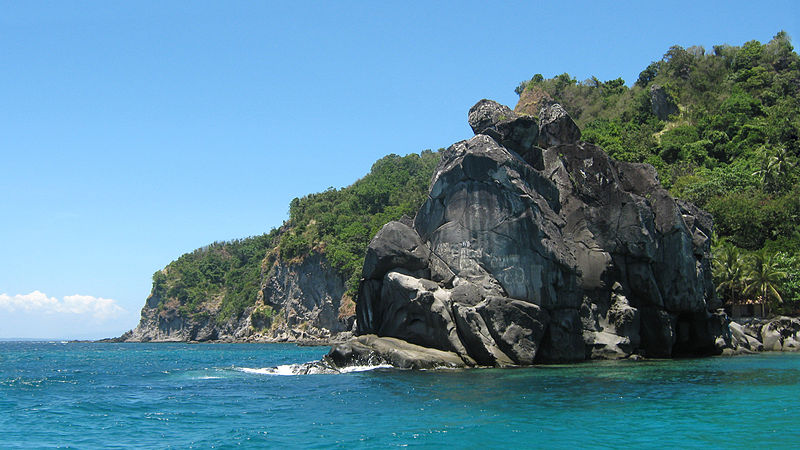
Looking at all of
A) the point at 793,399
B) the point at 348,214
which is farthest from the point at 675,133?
the point at 793,399

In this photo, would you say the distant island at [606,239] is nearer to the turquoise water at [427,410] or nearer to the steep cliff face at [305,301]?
the steep cliff face at [305,301]

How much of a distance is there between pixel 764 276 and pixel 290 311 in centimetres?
6121

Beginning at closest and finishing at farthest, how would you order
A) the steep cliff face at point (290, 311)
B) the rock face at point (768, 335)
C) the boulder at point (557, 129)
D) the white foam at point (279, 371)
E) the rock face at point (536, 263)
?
the rock face at point (536, 263) → the white foam at point (279, 371) → the boulder at point (557, 129) → the rock face at point (768, 335) → the steep cliff face at point (290, 311)

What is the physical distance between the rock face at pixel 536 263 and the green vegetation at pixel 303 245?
124 ft

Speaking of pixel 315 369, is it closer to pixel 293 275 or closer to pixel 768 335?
pixel 768 335

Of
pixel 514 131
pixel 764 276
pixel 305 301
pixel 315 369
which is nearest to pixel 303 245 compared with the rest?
pixel 305 301

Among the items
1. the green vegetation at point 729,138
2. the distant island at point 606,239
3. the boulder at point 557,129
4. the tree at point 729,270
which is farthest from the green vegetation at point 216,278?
the tree at point 729,270

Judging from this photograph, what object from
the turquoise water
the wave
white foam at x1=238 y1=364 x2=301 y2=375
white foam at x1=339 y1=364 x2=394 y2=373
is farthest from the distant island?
the turquoise water

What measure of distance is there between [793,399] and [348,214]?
75.2 meters

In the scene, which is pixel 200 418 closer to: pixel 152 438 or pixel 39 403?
pixel 152 438

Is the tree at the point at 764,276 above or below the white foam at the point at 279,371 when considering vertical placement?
above

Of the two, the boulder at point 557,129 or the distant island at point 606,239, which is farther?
the boulder at point 557,129

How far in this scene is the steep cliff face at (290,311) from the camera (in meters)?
82.9

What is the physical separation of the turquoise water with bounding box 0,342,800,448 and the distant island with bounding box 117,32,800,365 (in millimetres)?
4357
